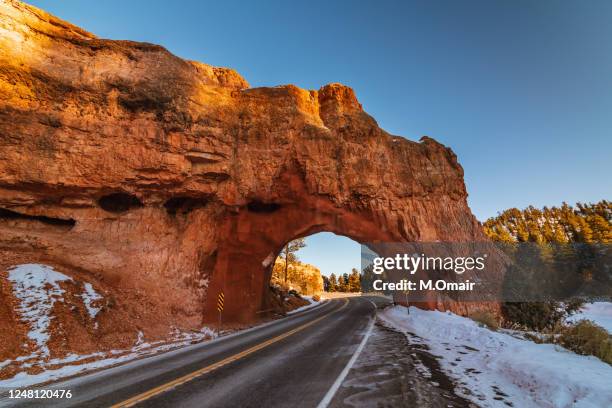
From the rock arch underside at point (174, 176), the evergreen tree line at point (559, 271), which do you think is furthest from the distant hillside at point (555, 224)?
the rock arch underside at point (174, 176)

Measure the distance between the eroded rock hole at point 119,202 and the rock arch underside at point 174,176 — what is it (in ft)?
0.39

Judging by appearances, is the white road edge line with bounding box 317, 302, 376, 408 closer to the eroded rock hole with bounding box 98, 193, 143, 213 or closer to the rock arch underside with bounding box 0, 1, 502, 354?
the rock arch underside with bounding box 0, 1, 502, 354

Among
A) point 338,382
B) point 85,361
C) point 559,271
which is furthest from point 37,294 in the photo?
point 559,271

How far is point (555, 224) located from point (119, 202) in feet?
435

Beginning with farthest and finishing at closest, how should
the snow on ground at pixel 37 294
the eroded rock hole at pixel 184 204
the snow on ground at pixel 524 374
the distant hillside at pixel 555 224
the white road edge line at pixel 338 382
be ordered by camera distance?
the distant hillside at pixel 555 224 → the eroded rock hole at pixel 184 204 → the snow on ground at pixel 37 294 → the white road edge line at pixel 338 382 → the snow on ground at pixel 524 374

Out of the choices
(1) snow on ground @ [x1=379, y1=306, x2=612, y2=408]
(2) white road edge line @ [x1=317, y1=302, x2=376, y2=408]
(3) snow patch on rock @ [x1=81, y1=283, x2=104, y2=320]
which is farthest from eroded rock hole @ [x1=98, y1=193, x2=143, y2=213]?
(1) snow on ground @ [x1=379, y1=306, x2=612, y2=408]

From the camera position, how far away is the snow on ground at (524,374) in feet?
15.5

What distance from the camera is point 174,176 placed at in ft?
64.0

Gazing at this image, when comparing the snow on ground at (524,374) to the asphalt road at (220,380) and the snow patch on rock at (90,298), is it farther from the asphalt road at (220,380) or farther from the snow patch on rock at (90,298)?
the snow patch on rock at (90,298)

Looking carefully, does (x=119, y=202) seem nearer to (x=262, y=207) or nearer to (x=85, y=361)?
(x=262, y=207)

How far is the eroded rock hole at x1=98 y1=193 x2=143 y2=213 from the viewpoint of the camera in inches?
751

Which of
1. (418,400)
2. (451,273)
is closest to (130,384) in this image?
(418,400)

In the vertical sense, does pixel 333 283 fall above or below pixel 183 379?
below

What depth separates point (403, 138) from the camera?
2969 cm
